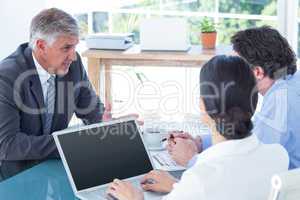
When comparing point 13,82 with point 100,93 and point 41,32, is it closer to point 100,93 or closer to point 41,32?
point 41,32

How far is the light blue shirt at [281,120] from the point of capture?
1790mm

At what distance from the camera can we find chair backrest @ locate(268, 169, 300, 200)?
1066mm

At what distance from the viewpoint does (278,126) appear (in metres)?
1.80

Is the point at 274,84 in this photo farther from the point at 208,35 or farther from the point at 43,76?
the point at 208,35

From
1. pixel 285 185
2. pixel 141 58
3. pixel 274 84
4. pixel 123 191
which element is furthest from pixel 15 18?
pixel 285 185

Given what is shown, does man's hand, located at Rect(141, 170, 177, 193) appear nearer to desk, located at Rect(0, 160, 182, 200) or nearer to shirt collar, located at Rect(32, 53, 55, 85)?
desk, located at Rect(0, 160, 182, 200)

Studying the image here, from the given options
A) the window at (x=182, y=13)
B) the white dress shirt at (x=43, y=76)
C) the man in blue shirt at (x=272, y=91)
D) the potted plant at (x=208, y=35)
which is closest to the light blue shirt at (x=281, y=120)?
the man in blue shirt at (x=272, y=91)

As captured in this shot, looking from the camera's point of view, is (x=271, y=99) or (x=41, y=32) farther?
(x=41, y=32)

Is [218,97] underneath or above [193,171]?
above

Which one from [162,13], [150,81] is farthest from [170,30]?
[162,13]

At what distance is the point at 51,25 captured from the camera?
6.81 ft

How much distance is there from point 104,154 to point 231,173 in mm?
577

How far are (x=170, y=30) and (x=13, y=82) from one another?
4.16 ft

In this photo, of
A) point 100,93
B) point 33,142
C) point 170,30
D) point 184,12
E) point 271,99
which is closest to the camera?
point 271,99
